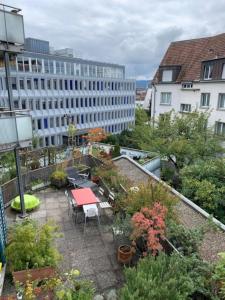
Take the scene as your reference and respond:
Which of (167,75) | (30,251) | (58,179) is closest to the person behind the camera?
(30,251)

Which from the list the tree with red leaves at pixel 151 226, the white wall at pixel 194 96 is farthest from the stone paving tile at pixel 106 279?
the white wall at pixel 194 96

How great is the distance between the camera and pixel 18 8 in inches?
288

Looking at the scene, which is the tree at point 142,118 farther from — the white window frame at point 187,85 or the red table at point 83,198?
the red table at point 83,198

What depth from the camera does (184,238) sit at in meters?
6.79

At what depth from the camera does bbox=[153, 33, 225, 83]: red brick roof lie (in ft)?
82.1

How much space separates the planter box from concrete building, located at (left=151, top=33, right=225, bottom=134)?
70.4 feet

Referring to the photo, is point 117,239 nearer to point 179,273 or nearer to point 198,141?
point 179,273

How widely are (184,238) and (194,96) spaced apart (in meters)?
21.6

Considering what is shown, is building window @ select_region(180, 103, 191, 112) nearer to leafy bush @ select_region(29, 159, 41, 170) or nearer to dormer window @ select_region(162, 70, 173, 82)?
dormer window @ select_region(162, 70, 173, 82)

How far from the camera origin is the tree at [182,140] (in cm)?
1730

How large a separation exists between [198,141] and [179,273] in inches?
534

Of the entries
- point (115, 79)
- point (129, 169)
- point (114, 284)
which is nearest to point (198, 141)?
point (129, 169)

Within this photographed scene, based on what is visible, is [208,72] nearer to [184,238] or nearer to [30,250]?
[184,238]

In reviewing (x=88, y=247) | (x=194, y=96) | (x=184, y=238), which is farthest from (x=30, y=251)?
(x=194, y=96)
